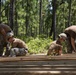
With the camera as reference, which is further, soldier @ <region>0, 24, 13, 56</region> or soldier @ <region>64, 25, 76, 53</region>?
soldier @ <region>64, 25, 76, 53</region>

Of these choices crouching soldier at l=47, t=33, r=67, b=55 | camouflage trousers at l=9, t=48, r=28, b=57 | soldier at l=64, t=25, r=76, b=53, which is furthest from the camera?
soldier at l=64, t=25, r=76, b=53

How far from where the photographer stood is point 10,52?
26.3 feet

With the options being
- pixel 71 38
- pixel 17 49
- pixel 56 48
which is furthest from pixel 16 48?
pixel 71 38

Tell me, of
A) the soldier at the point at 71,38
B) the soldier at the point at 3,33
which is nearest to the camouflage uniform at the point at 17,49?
the soldier at the point at 3,33

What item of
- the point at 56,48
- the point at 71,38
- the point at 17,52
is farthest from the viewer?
the point at 71,38

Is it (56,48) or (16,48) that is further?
(56,48)

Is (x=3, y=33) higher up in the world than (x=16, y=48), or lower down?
higher up

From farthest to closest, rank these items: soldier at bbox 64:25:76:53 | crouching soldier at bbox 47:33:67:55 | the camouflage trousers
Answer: soldier at bbox 64:25:76:53, crouching soldier at bbox 47:33:67:55, the camouflage trousers

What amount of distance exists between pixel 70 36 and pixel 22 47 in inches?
92.8

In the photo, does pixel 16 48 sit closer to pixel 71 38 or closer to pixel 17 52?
pixel 17 52

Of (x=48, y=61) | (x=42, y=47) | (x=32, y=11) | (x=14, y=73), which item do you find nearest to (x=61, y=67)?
(x=48, y=61)

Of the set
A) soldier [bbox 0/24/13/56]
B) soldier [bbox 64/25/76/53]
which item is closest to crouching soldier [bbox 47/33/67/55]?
soldier [bbox 64/25/76/53]

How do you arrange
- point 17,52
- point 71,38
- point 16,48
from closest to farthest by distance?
1. point 17,52
2. point 16,48
3. point 71,38

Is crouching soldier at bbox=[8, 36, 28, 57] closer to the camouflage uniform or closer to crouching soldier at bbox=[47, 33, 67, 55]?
the camouflage uniform
